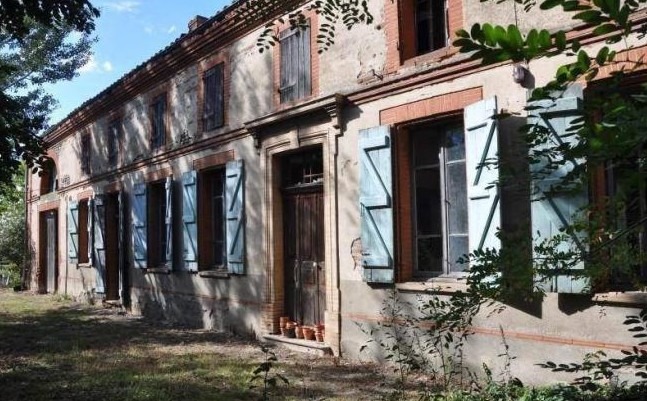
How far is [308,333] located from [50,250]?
597 inches

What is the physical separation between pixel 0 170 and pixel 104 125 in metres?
8.53

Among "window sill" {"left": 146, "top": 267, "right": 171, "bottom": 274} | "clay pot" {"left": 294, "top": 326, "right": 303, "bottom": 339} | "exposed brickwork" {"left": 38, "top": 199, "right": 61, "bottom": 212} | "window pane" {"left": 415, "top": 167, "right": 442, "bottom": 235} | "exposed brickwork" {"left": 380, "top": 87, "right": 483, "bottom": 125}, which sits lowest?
"clay pot" {"left": 294, "top": 326, "right": 303, "bottom": 339}

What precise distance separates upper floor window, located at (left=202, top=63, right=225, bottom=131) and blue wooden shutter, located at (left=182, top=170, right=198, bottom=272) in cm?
105

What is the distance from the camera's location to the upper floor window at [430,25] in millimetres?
7012

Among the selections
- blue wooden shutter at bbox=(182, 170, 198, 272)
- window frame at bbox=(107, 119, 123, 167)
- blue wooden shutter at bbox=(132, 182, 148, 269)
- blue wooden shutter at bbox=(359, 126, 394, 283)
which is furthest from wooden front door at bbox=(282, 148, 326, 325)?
window frame at bbox=(107, 119, 123, 167)

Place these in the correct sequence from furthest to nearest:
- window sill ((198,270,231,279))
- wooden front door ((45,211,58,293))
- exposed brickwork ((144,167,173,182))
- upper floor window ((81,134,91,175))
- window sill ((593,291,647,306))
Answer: wooden front door ((45,211,58,293)) < upper floor window ((81,134,91,175)) < exposed brickwork ((144,167,173,182)) < window sill ((198,270,231,279)) < window sill ((593,291,647,306))

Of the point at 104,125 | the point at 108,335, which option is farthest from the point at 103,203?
the point at 108,335

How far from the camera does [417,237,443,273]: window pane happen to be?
6.91 metres

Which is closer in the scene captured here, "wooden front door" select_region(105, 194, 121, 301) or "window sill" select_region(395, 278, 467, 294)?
"window sill" select_region(395, 278, 467, 294)

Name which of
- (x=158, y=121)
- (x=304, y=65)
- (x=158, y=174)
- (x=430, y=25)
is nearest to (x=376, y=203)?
(x=430, y=25)

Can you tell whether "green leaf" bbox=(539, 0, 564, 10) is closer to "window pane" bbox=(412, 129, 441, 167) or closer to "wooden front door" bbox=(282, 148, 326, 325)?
"window pane" bbox=(412, 129, 441, 167)

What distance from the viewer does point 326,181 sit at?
811cm

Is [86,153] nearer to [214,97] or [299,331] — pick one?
[214,97]

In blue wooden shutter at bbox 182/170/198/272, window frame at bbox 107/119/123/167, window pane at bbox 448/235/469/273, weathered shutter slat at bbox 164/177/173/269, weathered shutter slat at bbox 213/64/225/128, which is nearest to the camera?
window pane at bbox 448/235/469/273
